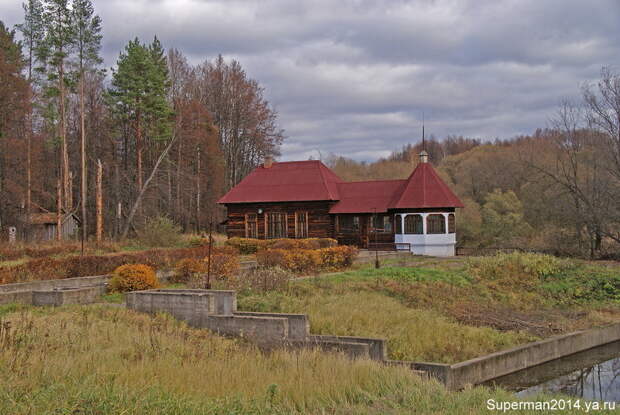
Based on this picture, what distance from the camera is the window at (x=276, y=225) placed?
1388 inches

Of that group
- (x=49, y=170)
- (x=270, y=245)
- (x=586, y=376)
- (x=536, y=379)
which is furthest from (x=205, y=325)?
(x=49, y=170)

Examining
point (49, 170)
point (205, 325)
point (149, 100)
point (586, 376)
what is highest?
point (149, 100)

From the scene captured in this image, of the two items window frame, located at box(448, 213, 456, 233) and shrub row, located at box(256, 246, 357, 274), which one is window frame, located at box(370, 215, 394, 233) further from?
shrub row, located at box(256, 246, 357, 274)

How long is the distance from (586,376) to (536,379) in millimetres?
1291

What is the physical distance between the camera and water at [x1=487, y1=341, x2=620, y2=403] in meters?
11.6

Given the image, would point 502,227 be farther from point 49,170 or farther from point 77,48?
point 49,170

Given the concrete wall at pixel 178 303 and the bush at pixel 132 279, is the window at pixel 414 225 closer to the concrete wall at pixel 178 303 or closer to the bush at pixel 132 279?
the bush at pixel 132 279

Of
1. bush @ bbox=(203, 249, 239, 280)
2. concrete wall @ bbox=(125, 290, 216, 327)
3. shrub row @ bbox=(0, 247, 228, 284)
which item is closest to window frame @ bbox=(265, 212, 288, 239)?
shrub row @ bbox=(0, 247, 228, 284)

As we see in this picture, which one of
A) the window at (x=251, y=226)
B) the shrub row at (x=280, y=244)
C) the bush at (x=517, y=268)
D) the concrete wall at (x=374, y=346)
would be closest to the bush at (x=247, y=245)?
the shrub row at (x=280, y=244)

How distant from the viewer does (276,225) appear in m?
35.4

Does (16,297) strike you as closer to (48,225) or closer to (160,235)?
(160,235)

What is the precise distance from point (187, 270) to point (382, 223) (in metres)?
16.4

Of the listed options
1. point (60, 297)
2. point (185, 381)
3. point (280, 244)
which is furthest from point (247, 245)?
point (185, 381)

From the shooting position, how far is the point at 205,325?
13164 millimetres
